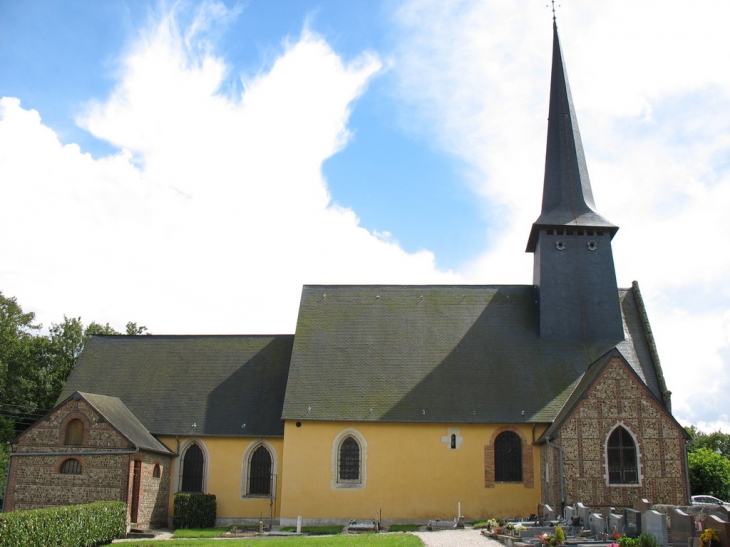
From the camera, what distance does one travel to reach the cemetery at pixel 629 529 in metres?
16.0

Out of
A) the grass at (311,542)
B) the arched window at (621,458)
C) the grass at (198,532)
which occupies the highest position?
the arched window at (621,458)

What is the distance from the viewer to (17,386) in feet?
125

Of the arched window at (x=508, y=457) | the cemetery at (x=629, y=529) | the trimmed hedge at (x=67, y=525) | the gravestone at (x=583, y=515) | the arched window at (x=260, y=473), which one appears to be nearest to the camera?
the cemetery at (x=629, y=529)

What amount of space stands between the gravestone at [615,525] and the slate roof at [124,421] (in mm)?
15076

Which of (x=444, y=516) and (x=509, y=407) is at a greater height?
(x=509, y=407)

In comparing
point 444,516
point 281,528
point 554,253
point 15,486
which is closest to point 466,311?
point 554,253

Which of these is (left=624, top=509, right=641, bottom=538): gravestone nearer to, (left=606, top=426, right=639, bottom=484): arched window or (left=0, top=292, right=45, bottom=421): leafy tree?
(left=606, top=426, right=639, bottom=484): arched window

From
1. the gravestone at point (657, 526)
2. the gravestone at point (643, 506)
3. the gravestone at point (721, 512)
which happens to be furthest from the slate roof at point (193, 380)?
the gravestone at point (721, 512)

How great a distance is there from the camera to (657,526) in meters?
16.9

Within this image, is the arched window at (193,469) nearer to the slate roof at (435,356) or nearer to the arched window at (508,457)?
the slate roof at (435,356)

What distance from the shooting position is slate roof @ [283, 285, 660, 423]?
2650 centimetres

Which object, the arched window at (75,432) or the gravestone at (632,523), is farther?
the arched window at (75,432)

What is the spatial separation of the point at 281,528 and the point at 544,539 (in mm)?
10992

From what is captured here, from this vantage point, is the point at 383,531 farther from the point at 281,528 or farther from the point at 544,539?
the point at 544,539
